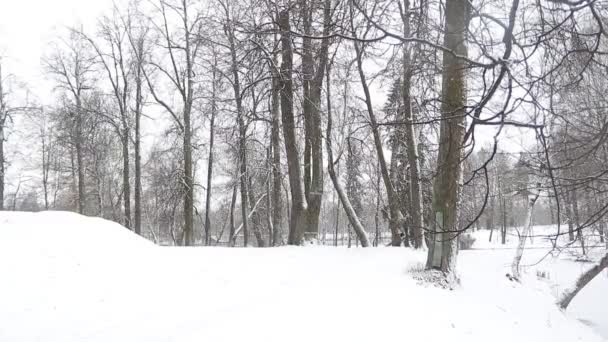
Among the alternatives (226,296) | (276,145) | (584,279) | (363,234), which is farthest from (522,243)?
(226,296)

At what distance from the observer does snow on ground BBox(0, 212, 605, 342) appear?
12.6ft

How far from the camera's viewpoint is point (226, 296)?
4.91m

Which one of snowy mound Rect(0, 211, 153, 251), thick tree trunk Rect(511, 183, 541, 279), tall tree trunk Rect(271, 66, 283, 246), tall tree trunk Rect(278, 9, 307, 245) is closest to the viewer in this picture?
snowy mound Rect(0, 211, 153, 251)

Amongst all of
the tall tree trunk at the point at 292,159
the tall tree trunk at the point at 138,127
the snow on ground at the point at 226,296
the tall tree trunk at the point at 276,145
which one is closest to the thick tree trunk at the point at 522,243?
the snow on ground at the point at 226,296

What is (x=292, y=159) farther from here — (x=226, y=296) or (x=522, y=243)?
(x=522, y=243)

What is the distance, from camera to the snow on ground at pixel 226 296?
12.6ft

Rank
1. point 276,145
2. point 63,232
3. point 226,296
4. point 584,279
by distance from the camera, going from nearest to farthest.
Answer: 1. point 226,296
2. point 63,232
3. point 584,279
4. point 276,145

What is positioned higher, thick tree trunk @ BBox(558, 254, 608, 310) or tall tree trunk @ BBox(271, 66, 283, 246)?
tall tree trunk @ BBox(271, 66, 283, 246)

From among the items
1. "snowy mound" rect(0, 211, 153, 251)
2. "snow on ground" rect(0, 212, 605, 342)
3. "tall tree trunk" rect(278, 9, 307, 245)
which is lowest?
"snow on ground" rect(0, 212, 605, 342)

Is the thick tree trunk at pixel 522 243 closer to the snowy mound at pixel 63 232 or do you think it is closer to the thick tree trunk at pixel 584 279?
the thick tree trunk at pixel 584 279

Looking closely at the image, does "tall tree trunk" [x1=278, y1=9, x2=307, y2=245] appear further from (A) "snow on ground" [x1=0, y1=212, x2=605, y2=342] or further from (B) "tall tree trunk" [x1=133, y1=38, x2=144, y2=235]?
(B) "tall tree trunk" [x1=133, y1=38, x2=144, y2=235]

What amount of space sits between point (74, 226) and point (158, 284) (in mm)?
2911

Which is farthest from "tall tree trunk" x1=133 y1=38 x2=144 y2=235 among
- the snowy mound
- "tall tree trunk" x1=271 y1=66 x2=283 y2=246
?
the snowy mound

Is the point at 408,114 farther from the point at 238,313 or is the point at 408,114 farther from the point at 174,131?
the point at 174,131
